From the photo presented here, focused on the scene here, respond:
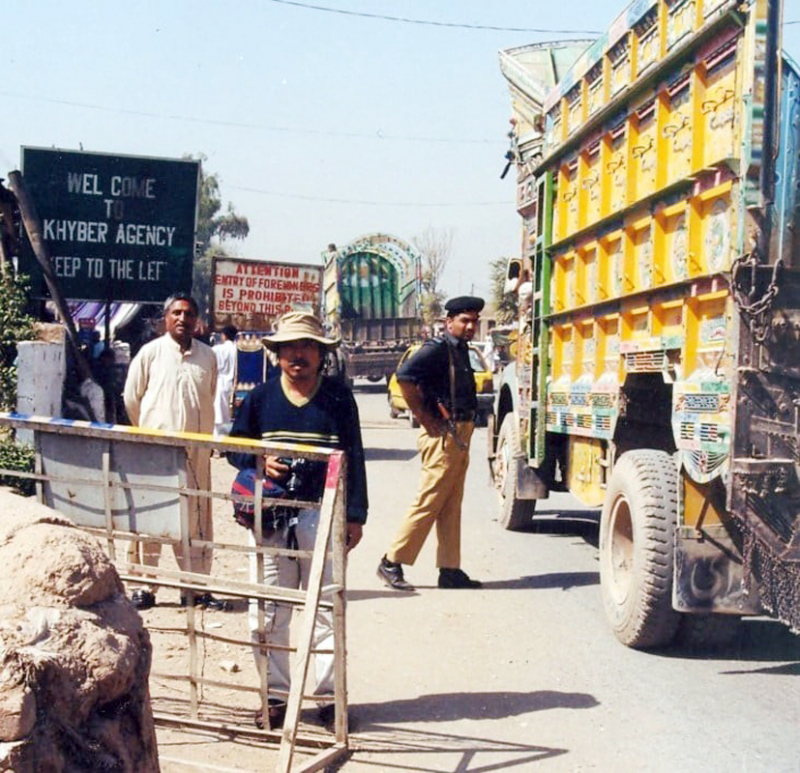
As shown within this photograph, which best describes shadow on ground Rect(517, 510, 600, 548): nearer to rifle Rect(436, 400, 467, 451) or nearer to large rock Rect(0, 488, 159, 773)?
rifle Rect(436, 400, 467, 451)

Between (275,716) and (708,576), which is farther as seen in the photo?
(708,576)

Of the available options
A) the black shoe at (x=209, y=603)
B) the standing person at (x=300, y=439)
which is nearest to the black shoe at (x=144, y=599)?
the black shoe at (x=209, y=603)

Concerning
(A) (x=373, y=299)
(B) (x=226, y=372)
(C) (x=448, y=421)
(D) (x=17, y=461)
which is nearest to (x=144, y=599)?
(C) (x=448, y=421)

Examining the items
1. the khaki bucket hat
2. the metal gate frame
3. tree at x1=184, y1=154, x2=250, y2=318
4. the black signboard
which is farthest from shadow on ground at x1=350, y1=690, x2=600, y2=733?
tree at x1=184, y1=154, x2=250, y2=318

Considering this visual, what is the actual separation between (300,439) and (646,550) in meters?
2.00

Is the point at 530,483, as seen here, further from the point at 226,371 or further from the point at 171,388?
the point at 226,371

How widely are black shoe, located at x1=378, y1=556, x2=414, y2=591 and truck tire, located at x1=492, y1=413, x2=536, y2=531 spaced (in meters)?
2.14

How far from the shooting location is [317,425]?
16.0ft

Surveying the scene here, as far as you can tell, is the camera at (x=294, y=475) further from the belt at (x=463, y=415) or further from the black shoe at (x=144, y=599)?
the belt at (x=463, y=415)

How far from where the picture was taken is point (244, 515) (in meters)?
4.67

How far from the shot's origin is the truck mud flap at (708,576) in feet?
18.1

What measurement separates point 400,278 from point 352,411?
3079 centimetres

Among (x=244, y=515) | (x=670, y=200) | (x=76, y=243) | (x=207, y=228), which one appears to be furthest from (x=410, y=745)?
(x=207, y=228)

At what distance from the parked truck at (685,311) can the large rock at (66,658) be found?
119 inches
